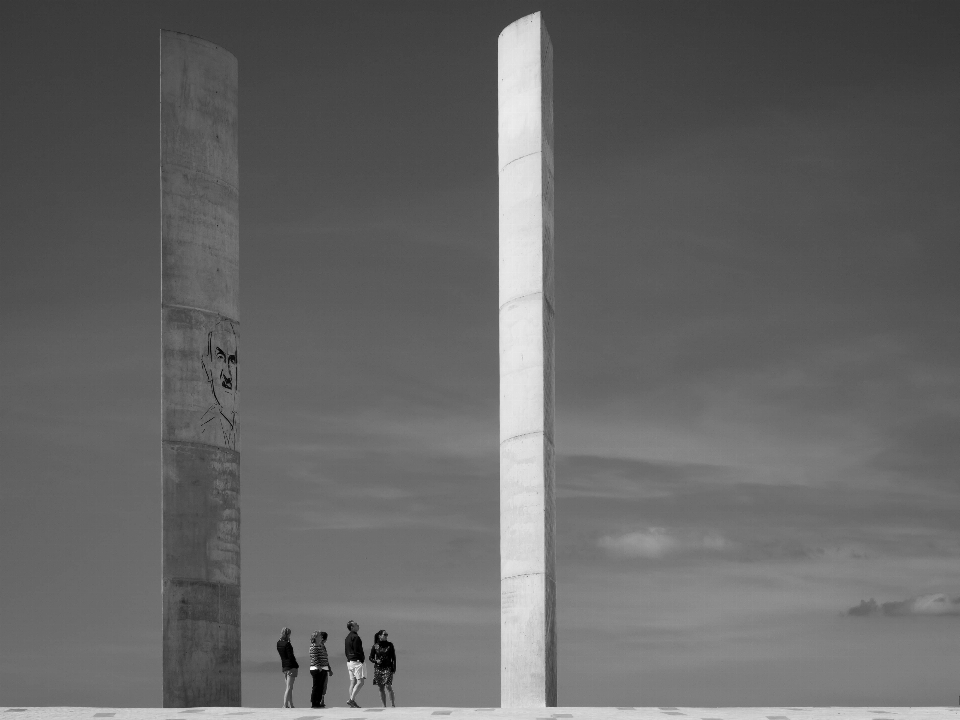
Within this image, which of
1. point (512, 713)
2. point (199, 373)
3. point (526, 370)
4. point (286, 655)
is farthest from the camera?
point (199, 373)

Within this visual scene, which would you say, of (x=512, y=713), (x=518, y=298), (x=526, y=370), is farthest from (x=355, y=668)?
(x=518, y=298)

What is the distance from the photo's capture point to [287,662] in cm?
2394

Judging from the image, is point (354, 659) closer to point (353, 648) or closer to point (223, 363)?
point (353, 648)

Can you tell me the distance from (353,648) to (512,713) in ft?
A: 13.3

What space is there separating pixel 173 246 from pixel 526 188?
5401 mm

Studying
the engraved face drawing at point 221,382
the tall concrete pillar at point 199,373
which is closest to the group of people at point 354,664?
the tall concrete pillar at point 199,373

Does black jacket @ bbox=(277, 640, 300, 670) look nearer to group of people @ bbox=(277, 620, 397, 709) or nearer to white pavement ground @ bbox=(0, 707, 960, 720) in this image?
group of people @ bbox=(277, 620, 397, 709)

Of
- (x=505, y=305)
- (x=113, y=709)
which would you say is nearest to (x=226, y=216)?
(x=505, y=305)

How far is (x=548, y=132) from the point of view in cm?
Answer: 2423

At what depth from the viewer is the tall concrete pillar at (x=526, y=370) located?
22.9 meters

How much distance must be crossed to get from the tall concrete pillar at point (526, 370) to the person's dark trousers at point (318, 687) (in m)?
2.43

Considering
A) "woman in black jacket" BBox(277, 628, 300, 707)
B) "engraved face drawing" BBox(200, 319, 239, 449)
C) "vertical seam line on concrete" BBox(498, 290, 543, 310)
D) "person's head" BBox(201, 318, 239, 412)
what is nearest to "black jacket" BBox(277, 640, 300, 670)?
"woman in black jacket" BBox(277, 628, 300, 707)

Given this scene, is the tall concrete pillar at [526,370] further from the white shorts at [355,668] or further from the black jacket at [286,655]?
the black jacket at [286,655]

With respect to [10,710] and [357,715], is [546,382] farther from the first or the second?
[10,710]
